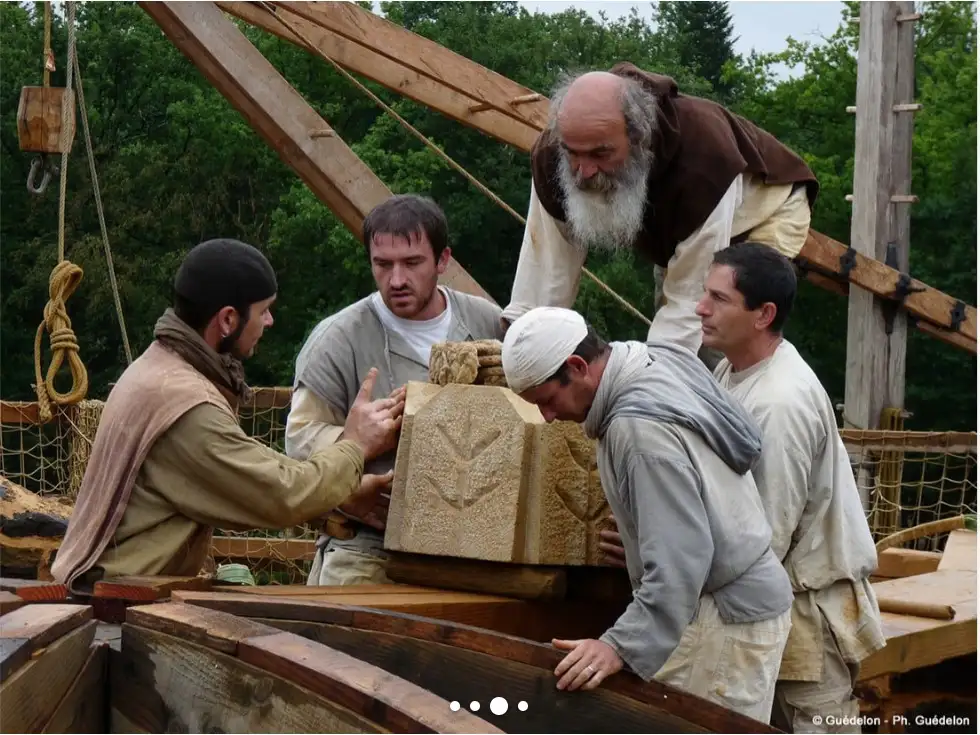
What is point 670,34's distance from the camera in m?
39.4

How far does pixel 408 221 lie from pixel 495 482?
0.84 metres

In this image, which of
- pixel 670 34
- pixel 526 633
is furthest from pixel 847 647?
pixel 670 34

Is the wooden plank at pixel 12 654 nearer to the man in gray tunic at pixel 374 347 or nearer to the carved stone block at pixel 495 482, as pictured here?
the carved stone block at pixel 495 482

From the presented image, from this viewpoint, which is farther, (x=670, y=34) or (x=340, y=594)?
(x=670, y=34)

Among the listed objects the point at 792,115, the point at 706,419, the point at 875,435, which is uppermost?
the point at 792,115

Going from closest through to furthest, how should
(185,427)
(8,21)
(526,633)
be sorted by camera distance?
(185,427)
(526,633)
(8,21)

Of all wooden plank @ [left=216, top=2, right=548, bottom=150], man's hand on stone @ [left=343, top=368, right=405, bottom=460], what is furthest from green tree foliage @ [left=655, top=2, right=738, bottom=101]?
man's hand on stone @ [left=343, top=368, right=405, bottom=460]

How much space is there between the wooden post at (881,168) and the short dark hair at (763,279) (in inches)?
274

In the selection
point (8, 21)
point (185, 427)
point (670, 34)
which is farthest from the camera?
point (670, 34)

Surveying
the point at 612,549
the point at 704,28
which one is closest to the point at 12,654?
the point at 612,549

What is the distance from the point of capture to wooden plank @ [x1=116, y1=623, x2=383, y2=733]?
2.26 meters

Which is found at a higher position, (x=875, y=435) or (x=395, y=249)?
(x=395, y=249)

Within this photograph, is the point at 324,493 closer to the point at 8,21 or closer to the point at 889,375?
the point at 889,375

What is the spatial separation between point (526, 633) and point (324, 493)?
23.5 inches
